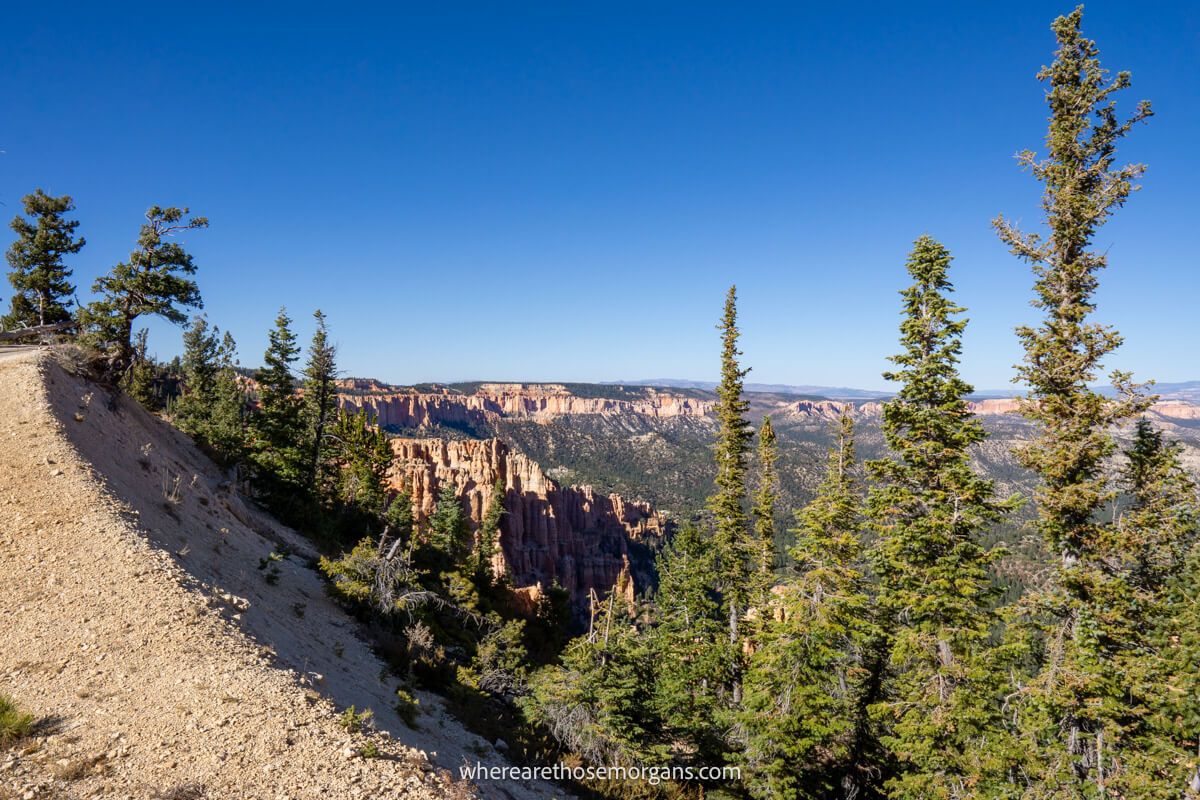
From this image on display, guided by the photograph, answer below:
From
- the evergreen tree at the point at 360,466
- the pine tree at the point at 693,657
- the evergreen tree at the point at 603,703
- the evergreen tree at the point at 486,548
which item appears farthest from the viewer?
the evergreen tree at the point at 486,548

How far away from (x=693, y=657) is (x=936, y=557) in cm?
1272

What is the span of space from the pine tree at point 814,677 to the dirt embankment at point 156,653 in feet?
22.0

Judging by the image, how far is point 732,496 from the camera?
20.8m

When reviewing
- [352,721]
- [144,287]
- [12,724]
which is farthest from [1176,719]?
[144,287]

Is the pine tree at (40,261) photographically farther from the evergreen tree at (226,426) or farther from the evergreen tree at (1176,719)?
the evergreen tree at (1176,719)

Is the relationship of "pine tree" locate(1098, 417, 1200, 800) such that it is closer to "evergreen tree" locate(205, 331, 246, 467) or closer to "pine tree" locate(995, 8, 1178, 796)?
"pine tree" locate(995, 8, 1178, 796)

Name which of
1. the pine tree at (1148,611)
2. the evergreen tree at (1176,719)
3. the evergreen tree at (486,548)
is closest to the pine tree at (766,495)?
the evergreen tree at (1176,719)

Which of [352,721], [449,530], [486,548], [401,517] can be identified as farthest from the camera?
[486,548]

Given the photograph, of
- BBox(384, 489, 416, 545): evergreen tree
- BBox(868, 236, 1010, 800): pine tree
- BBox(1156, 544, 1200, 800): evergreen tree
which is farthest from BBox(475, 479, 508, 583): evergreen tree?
BBox(1156, 544, 1200, 800): evergreen tree

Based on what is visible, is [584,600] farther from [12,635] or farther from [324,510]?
[12,635]

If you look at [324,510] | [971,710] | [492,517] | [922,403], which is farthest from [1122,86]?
[492,517]

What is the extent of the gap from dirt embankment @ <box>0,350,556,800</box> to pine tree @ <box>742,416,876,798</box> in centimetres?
669

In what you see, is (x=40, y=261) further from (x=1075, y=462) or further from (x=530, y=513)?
(x=530, y=513)

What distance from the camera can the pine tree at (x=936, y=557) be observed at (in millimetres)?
11133
